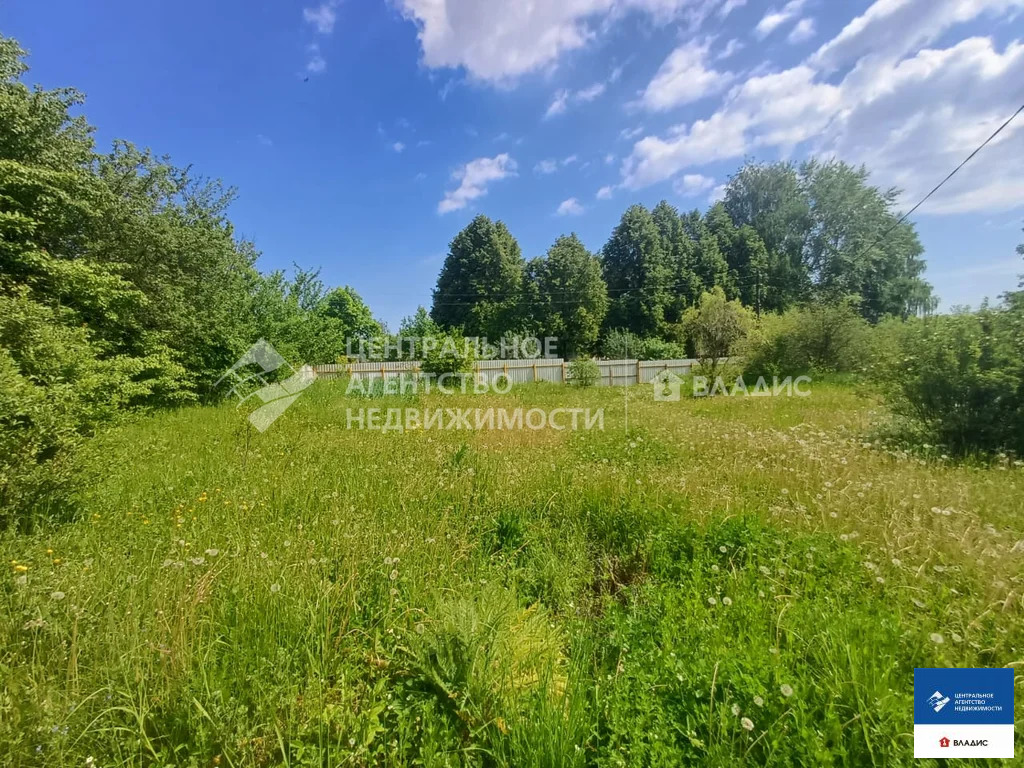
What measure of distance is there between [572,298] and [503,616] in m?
27.6

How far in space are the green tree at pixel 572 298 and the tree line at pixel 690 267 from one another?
0.08 metres

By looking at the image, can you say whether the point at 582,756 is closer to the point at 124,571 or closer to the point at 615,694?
the point at 615,694

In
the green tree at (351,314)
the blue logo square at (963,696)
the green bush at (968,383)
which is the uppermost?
the green tree at (351,314)

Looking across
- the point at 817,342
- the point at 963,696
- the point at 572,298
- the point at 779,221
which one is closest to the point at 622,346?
the point at 572,298

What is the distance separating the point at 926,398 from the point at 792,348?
10.6 m

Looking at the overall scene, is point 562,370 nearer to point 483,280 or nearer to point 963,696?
point 483,280

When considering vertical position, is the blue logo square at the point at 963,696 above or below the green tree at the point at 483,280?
below

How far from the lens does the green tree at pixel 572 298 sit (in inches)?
1083

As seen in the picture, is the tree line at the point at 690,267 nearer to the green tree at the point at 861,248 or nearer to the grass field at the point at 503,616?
the green tree at the point at 861,248

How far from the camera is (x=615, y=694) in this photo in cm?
144

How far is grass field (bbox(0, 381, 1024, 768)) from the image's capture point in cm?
125

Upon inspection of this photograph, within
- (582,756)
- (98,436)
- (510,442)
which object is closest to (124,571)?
(98,436)

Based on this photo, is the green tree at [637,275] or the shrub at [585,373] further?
the green tree at [637,275]

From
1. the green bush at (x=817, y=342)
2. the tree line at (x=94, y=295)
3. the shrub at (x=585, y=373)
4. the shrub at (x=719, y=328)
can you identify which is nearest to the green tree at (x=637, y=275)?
the shrub at (x=719, y=328)
